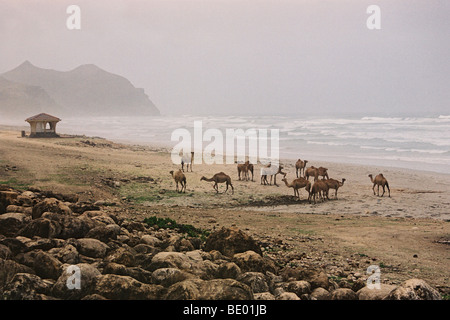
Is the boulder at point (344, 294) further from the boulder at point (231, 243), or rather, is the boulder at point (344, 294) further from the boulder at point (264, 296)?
the boulder at point (231, 243)

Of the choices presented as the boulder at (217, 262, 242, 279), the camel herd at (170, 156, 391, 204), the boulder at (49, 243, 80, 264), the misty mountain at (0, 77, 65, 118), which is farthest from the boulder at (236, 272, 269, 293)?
the misty mountain at (0, 77, 65, 118)

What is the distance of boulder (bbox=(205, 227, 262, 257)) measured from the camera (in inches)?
377

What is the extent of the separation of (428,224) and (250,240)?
27.8 feet

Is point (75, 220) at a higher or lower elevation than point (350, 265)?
higher

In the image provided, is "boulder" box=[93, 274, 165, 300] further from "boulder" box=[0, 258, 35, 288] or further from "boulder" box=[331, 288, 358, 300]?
"boulder" box=[331, 288, 358, 300]

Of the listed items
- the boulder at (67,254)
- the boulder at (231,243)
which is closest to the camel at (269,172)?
the boulder at (231,243)

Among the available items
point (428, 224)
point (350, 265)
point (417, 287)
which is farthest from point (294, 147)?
point (417, 287)

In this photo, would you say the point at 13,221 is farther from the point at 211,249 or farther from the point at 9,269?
the point at 211,249

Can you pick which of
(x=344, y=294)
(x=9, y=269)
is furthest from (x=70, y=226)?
(x=344, y=294)

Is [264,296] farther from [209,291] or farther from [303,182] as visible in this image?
[303,182]

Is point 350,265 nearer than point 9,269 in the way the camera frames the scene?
No

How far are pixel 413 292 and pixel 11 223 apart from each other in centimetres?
801

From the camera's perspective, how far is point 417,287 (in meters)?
6.95
